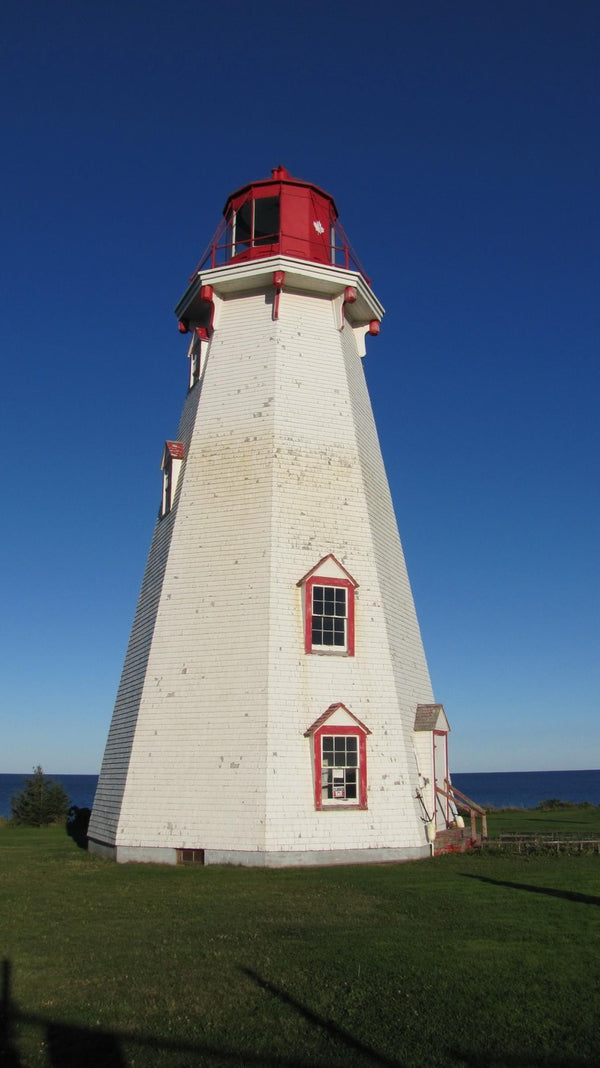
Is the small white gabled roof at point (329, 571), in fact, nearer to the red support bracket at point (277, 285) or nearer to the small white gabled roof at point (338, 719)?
the small white gabled roof at point (338, 719)

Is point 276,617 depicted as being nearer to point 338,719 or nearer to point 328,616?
point 328,616

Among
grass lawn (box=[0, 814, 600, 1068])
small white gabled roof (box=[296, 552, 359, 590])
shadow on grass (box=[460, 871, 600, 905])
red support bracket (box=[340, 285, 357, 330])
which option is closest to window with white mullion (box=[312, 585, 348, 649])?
small white gabled roof (box=[296, 552, 359, 590])

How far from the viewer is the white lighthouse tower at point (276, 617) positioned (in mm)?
16422

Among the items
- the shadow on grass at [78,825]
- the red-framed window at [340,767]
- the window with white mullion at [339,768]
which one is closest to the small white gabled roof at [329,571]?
the red-framed window at [340,767]

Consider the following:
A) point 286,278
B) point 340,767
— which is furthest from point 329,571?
point 286,278

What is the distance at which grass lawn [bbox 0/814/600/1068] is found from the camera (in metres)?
6.83

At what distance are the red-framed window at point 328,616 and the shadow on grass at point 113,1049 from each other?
33.3 feet

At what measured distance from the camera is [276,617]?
1731 centimetres

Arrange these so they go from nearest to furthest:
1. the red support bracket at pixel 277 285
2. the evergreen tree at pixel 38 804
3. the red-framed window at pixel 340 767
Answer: the red-framed window at pixel 340 767 → the red support bracket at pixel 277 285 → the evergreen tree at pixel 38 804

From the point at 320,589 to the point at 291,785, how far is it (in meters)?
4.06

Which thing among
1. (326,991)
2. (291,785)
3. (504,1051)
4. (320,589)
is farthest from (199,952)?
(320,589)

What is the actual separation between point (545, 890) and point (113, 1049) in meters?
8.52

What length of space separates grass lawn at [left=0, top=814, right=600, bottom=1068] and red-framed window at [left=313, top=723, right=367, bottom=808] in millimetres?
2024

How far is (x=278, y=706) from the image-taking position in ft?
54.7
